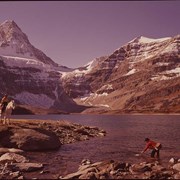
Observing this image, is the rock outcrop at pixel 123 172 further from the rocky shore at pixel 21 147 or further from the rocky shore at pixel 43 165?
the rocky shore at pixel 21 147

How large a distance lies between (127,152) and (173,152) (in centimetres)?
656

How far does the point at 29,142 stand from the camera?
47250 mm

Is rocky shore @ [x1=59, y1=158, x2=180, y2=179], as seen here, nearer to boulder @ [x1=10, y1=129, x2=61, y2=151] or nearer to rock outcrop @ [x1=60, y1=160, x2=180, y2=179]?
rock outcrop @ [x1=60, y1=160, x2=180, y2=179]

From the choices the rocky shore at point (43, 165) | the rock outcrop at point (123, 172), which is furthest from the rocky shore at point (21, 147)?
the rock outcrop at point (123, 172)

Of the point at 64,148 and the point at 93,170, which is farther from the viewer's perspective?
the point at 64,148

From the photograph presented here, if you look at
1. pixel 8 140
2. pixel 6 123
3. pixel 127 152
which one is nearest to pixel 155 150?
pixel 127 152

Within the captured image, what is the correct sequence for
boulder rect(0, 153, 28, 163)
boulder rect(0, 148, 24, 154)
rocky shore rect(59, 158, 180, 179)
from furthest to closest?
boulder rect(0, 148, 24, 154) → boulder rect(0, 153, 28, 163) → rocky shore rect(59, 158, 180, 179)

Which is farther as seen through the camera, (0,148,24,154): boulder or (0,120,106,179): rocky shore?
(0,148,24,154): boulder

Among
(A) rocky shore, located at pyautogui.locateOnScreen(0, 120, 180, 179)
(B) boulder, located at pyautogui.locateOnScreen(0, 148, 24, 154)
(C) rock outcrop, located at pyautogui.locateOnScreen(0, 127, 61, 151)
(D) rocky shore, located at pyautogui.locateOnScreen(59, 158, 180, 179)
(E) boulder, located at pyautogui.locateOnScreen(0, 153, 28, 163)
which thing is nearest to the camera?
(D) rocky shore, located at pyautogui.locateOnScreen(59, 158, 180, 179)

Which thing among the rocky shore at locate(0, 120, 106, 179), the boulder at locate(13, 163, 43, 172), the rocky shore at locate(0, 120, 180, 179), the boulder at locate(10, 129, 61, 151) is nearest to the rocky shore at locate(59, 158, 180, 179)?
the rocky shore at locate(0, 120, 180, 179)

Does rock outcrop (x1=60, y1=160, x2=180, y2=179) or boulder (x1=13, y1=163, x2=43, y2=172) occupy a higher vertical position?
rock outcrop (x1=60, y1=160, x2=180, y2=179)

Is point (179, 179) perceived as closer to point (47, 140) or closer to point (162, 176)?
point (162, 176)

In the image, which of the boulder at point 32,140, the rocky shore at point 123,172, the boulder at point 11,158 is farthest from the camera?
the boulder at point 32,140

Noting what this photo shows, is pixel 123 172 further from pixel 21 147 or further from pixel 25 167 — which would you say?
pixel 21 147
